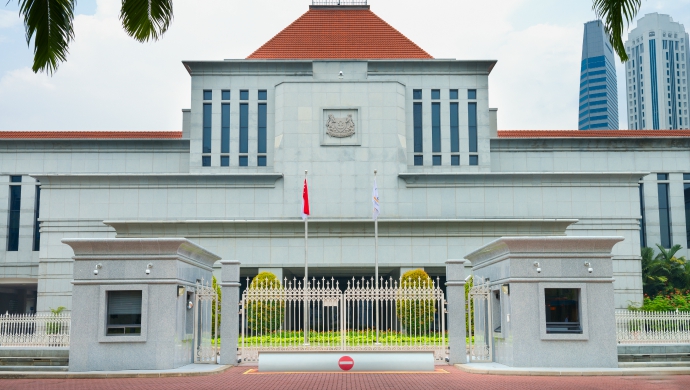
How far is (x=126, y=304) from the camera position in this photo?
1888 centimetres

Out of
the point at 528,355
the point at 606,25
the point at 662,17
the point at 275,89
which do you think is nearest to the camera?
the point at 606,25

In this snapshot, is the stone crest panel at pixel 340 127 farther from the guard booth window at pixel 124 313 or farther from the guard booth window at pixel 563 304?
the guard booth window at pixel 563 304

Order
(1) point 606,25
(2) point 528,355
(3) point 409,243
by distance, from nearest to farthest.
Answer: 1. (1) point 606,25
2. (2) point 528,355
3. (3) point 409,243

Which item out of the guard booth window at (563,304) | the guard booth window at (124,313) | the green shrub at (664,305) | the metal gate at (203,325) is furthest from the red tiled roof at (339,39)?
the guard booth window at (563,304)

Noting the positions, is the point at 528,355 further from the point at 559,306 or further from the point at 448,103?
the point at 448,103

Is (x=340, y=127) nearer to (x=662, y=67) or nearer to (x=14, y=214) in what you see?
(x=14, y=214)

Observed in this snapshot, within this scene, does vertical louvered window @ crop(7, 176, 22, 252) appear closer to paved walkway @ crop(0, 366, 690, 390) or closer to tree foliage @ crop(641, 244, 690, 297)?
paved walkway @ crop(0, 366, 690, 390)

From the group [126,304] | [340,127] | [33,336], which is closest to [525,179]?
[340,127]

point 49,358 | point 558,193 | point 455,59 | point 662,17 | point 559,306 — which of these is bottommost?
point 49,358

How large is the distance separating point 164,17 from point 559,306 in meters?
12.6

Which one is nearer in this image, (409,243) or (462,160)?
(409,243)

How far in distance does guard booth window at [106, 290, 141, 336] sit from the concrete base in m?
3.40

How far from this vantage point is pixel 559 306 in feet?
61.5

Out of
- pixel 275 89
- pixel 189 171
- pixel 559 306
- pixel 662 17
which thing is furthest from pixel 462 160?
pixel 662 17
